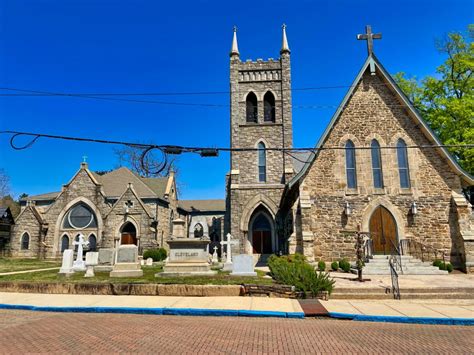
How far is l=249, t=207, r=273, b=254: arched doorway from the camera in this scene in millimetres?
30781

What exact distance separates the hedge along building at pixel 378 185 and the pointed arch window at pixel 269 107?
13.1 meters

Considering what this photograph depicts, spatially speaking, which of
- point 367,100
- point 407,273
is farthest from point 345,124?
point 407,273

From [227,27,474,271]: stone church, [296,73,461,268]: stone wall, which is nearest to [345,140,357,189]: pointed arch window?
[227,27,474,271]: stone church

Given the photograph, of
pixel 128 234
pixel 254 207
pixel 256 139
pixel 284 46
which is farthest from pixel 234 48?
pixel 128 234

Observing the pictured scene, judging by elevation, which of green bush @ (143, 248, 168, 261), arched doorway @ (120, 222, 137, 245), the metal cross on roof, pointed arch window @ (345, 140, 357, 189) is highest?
the metal cross on roof

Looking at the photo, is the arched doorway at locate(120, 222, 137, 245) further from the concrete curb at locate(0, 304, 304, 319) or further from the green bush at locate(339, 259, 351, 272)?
the concrete curb at locate(0, 304, 304, 319)

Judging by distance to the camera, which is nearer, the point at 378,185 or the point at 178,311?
the point at 178,311

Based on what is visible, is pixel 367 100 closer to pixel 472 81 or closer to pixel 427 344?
pixel 472 81

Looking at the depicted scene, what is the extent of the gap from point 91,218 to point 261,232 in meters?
17.0

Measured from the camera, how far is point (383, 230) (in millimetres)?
19016

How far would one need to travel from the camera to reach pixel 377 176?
19.9 m

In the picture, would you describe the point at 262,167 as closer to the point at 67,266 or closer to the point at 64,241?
the point at 67,266

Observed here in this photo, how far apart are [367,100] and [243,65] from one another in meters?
16.1

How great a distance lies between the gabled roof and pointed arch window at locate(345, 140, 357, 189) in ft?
5.16
